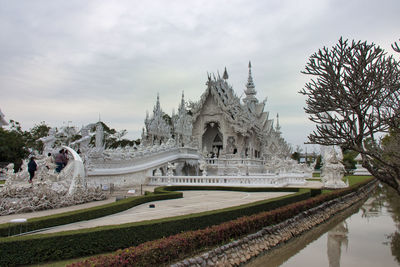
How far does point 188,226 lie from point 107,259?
2805 mm

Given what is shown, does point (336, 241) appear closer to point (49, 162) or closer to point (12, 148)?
point (49, 162)

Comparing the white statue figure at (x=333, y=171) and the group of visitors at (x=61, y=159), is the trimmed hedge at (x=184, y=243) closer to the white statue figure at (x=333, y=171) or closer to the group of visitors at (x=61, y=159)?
the group of visitors at (x=61, y=159)

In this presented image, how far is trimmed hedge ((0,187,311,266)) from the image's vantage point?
17.8 ft

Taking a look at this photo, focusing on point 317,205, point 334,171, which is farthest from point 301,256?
point 334,171

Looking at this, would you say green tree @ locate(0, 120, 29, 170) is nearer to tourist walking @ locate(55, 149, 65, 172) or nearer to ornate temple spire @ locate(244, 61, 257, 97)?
tourist walking @ locate(55, 149, 65, 172)

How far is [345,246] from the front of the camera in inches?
407

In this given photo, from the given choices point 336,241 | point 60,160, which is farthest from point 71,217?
point 336,241

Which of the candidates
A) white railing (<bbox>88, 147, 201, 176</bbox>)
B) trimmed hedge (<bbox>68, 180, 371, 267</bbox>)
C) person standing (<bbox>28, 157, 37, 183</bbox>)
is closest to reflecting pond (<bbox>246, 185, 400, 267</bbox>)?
trimmed hedge (<bbox>68, 180, 371, 267</bbox>)

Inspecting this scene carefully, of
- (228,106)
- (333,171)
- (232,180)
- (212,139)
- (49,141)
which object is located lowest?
(232,180)

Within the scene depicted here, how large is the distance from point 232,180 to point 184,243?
43.7 ft

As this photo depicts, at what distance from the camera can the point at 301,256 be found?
9.47 meters

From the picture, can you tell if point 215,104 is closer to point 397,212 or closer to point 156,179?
point 156,179

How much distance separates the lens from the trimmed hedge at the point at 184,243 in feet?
17.0

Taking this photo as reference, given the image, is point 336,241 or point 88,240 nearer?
point 88,240
